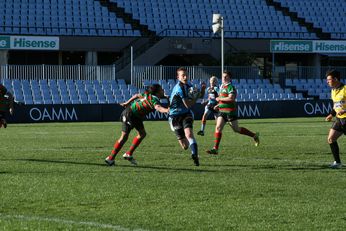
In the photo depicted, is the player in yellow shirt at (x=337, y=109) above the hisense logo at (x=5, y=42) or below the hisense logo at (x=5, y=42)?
below

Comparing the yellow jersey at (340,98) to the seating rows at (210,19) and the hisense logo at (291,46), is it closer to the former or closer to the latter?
the seating rows at (210,19)

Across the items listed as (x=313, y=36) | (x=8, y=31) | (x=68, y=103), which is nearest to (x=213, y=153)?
(x=68, y=103)

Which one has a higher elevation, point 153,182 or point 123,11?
point 123,11

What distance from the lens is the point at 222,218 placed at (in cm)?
950

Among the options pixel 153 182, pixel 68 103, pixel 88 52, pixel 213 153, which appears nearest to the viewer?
pixel 153 182

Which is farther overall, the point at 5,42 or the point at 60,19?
the point at 60,19

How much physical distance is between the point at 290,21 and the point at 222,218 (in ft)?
158

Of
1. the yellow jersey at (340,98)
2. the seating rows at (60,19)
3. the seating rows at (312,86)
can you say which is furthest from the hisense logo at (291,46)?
the yellow jersey at (340,98)

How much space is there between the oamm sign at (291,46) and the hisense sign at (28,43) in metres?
13.4

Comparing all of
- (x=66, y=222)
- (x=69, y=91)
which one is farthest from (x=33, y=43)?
→ (x=66, y=222)

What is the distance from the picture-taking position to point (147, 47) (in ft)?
161

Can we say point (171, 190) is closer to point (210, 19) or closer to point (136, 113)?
point (136, 113)

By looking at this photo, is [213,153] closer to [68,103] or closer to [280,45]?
[68,103]

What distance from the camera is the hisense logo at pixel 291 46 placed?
1997 inches
